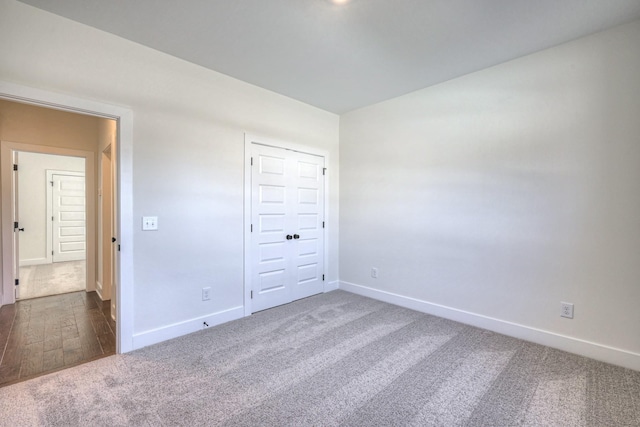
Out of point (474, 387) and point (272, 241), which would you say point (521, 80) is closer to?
point (474, 387)

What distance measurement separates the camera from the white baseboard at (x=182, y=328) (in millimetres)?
2559

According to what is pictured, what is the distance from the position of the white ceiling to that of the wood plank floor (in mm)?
2754

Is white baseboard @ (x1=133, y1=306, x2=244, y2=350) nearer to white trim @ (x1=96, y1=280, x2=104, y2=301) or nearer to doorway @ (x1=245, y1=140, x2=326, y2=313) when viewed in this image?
doorway @ (x1=245, y1=140, x2=326, y2=313)

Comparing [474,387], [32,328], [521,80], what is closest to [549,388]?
[474,387]

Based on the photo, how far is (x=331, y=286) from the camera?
4336mm

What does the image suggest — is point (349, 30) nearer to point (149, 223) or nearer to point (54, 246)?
A: point (149, 223)

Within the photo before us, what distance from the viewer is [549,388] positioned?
198 cm

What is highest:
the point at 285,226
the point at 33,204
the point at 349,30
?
the point at 349,30

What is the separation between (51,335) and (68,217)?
16.9 feet

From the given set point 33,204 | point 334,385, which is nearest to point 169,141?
point 334,385

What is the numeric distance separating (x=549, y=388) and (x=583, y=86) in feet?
8.07

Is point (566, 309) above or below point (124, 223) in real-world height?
below

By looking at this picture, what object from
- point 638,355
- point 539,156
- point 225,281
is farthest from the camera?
point 225,281

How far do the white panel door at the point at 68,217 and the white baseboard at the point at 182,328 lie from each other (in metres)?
5.53
